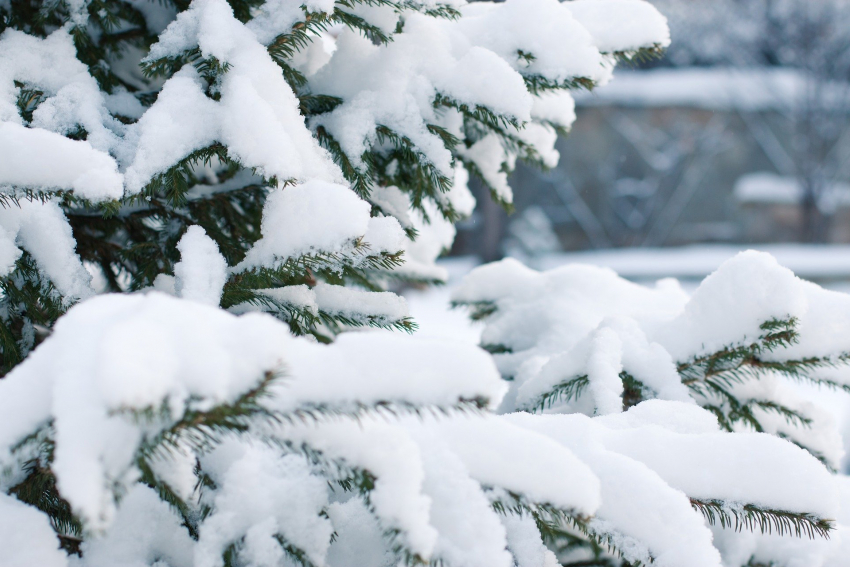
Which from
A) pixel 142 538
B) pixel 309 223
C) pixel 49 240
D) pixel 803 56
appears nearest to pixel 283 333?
pixel 309 223

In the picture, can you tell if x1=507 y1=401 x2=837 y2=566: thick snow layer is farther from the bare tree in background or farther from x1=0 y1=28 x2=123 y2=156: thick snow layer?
the bare tree in background

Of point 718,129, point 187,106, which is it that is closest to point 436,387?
point 187,106

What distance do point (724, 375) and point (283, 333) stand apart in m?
0.94

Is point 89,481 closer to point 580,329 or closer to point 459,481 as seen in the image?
point 459,481

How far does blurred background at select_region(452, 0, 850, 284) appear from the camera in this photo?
29.3ft

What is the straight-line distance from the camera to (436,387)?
0.56 metres

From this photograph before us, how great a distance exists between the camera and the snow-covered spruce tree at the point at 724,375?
84cm

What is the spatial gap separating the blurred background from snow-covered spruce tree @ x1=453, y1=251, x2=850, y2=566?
24.7ft

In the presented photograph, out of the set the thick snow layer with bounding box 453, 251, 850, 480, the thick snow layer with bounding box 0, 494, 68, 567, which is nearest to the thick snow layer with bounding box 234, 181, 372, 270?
the thick snow layer with bounding box 0, 494, 68, 567

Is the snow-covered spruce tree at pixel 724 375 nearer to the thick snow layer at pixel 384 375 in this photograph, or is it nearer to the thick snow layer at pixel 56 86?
the thick snow layer at pixel 384 375

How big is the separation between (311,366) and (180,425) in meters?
0.12

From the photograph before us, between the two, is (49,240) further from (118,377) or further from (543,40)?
(543,40)

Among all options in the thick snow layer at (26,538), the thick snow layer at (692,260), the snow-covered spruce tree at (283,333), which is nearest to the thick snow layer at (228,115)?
the snow-covered spruce tree at (283,333)

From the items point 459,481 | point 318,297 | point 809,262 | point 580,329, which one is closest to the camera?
point 459,481
